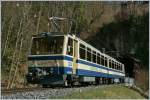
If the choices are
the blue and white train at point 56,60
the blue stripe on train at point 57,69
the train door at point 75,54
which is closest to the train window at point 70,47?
the blue and white train at point 56,60

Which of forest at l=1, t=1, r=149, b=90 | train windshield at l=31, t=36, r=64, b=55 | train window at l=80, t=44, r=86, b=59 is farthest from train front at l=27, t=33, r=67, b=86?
forest at l=1, t=1, r=149, b=90

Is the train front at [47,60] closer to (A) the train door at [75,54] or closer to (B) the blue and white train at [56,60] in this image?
(B) the blue and white train at [56,60]

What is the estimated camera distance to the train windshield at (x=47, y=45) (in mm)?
19828

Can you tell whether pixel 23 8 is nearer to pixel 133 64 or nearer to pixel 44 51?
pixel 44 51

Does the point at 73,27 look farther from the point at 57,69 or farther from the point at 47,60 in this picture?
the point at 57,69

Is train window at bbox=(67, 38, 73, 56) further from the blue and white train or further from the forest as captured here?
the forest

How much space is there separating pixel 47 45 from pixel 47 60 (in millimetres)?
876

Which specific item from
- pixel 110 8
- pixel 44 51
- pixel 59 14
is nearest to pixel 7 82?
pixel 59 14

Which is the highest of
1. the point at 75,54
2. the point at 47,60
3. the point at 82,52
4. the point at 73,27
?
the point at 73,27

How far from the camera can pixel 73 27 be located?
38844mm

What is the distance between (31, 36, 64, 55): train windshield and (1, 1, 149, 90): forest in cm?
714

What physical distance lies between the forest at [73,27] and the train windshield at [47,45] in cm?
714

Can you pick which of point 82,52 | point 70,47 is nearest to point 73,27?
point 82,52

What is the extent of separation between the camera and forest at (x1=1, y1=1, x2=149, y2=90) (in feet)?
93.2
